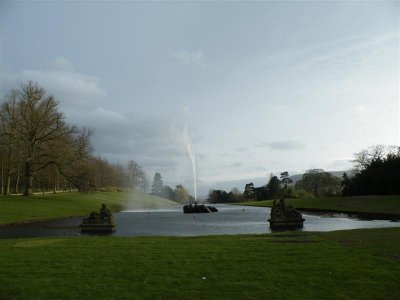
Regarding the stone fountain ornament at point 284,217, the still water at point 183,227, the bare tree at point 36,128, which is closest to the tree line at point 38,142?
the bare tree at point 36,128

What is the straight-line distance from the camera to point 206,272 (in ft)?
36.0

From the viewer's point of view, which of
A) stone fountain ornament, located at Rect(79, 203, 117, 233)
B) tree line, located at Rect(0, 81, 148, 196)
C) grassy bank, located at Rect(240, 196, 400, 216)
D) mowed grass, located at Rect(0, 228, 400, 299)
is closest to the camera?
mowed grass, located at Rect(0, 228, 400, 299)

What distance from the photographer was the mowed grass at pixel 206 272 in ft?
29.7

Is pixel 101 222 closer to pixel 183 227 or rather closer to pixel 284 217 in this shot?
pixel 183 227

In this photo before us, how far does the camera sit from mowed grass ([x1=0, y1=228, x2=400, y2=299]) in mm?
9062

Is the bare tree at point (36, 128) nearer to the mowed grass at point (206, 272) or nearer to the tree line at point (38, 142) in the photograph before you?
the tree line at point (38, 142)

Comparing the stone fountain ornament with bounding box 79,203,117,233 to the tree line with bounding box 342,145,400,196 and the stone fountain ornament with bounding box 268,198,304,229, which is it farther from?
the tree line with bounding box 342,145,400,196

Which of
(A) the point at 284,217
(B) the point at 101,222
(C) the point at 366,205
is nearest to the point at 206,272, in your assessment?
(A) the point at 284,217

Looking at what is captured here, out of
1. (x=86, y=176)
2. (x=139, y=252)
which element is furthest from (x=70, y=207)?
(x=139, y=252)

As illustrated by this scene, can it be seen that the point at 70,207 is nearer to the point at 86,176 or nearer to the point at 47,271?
the point at 86,176

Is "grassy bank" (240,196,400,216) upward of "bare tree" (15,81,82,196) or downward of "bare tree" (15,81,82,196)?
downward

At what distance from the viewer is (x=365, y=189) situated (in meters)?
72.6

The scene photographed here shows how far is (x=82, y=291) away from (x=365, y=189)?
71527mm

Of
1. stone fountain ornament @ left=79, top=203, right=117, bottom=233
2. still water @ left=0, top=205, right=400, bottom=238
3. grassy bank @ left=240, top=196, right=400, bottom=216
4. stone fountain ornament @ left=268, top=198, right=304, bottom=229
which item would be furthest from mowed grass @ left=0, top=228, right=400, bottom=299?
grassy bank @ left=240, top=196, right=400, bottom=216
